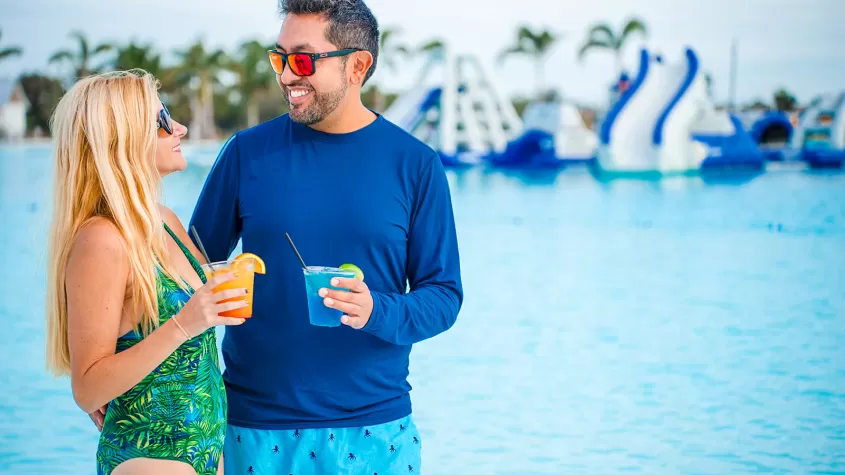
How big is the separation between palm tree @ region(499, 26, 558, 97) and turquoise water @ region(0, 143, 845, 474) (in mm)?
29198

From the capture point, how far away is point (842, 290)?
10.4 m

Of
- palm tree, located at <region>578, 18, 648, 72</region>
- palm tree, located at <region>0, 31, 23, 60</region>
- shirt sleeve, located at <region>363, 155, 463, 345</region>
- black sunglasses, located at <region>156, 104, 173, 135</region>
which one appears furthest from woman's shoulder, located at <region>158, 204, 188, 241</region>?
palm tree, located at <region>0, 31, 23, 60</region>

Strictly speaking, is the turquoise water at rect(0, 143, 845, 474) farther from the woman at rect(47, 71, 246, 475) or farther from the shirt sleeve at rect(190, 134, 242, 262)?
the shirt sleeve at rect(190, 134, 242, 262)

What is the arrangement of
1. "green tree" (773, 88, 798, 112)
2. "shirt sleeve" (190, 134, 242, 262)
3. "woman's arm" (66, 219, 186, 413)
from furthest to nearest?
"green tree" (773, 88, 798, 112) → "shirt sleeve" (190, 134, 242, 262) → "woman's arm" (66, 219, 186, 413)

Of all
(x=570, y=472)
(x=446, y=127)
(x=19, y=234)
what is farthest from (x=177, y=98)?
(x=570, y=472)

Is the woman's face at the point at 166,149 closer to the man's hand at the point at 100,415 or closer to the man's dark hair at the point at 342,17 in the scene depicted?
the man's dark hair at the point at 342,17

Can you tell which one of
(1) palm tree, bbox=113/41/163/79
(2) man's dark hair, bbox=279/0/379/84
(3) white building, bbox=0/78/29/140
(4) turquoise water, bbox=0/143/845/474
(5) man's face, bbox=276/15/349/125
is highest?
(1) palm tree, bbox=113/41/163/79

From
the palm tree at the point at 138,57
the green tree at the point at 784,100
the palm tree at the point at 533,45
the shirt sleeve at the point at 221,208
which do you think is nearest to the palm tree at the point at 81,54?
the palm tree at the point at 138,57

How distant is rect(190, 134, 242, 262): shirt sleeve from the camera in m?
2.33

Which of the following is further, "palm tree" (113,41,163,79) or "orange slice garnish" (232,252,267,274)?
"palm tree" (113,41,163,79)

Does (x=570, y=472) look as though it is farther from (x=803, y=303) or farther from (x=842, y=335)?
(x=803, y=303)

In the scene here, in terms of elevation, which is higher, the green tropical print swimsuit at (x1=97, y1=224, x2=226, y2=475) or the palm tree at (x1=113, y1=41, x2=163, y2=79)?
the palm tree at (x1=113, y1=41, x2=163, y2=79)

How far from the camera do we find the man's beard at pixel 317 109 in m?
2.27

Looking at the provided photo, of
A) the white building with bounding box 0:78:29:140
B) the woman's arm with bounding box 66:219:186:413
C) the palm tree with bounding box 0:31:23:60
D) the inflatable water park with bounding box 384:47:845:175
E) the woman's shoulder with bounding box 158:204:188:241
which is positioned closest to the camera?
the woman's arm with bounding box 66:219:186:413
